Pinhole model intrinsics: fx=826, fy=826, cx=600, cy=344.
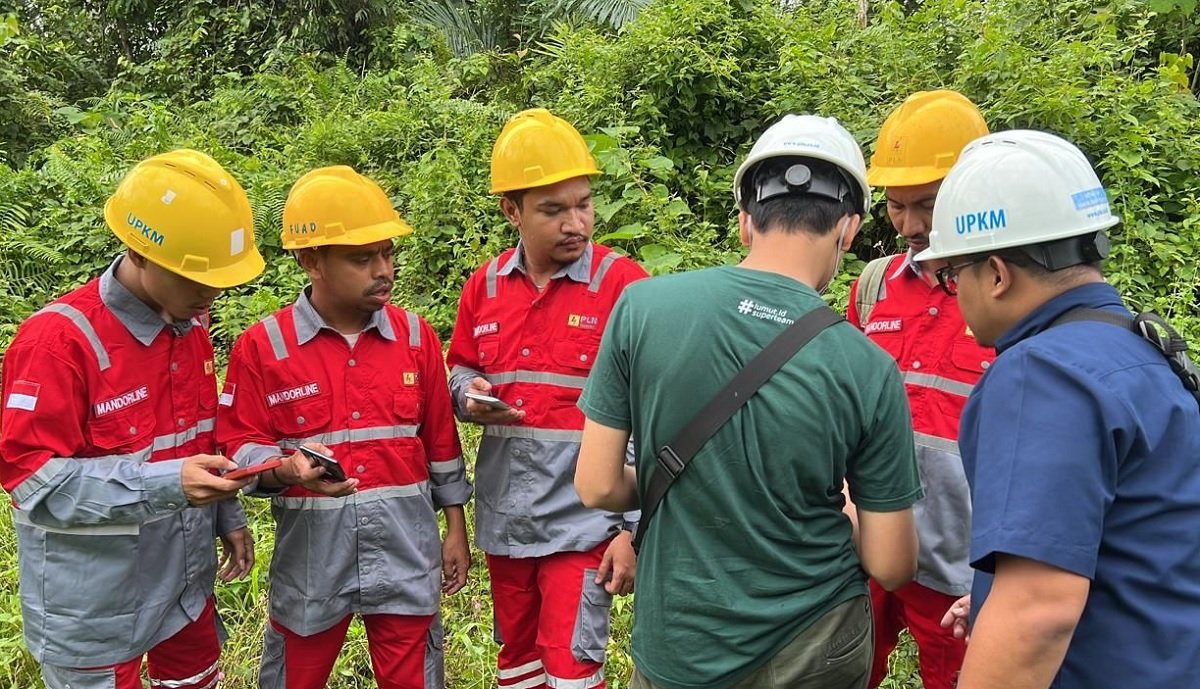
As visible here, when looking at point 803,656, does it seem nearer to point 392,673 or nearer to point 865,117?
point 392,673

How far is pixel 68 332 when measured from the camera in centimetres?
226

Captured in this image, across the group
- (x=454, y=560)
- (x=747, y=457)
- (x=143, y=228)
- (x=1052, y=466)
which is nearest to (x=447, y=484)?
(x=454, y=560)

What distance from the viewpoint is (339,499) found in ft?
8.46

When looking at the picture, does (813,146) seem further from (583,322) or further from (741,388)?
(583,322)

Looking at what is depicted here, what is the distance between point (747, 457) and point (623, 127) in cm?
535

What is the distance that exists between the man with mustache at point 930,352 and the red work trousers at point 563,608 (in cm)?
96

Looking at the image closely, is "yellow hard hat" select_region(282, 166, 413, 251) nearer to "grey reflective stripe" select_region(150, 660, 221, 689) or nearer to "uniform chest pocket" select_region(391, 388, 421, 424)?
"uniform chest pocket" select_region(391, 388, 421, 424)

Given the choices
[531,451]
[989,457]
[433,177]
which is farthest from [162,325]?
[433,177]

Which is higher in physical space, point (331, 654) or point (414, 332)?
point (414, 332)

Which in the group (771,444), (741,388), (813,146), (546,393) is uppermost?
(813,146)

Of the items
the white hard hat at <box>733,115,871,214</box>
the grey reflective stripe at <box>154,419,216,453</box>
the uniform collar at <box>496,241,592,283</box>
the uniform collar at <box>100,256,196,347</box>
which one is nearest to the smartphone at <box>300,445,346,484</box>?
the grey reflective stripe at <box>154,419,216,453</box>

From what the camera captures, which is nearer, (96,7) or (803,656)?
(803,656)

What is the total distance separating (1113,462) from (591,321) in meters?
1.71

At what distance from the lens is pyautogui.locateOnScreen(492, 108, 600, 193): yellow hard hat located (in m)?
2.71
